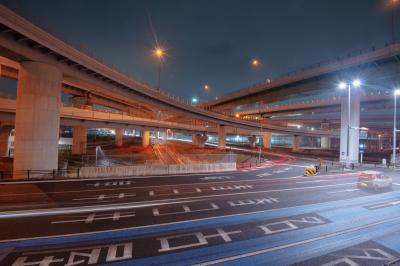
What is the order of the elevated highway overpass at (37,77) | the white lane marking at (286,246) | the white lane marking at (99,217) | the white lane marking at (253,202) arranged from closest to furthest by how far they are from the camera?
the white lane marking at (286,246) → the white lane marking at (99,217) → the white lane marking at (253,202) → the elevated highway overpass at (37,77)

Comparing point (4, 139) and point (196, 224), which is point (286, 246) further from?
point (4, 139)

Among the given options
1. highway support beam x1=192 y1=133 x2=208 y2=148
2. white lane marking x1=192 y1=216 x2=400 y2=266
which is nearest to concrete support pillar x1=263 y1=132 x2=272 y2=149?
highway support beam x1=192 y1=133 x2=208 y2=148

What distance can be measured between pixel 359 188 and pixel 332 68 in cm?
2007

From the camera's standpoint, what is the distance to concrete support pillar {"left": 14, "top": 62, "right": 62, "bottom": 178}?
71.6 ft

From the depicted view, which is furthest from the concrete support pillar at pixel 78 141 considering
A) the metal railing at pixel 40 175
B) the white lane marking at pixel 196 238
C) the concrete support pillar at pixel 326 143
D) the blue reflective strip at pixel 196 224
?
the concrete support pillar at pixel 326 143

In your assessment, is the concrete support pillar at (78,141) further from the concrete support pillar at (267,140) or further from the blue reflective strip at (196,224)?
the concrete support pillar at (267,140)

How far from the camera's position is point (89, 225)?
11.5 metres

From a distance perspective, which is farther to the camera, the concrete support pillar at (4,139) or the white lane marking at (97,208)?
the concrete support pillar at (4,139)

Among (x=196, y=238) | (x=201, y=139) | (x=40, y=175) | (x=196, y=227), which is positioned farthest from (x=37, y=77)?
(x=201, y=139)

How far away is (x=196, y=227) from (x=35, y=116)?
64.8ft

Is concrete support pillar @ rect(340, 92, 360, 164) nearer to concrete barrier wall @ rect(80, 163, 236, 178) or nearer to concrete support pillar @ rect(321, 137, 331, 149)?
concrete barrier wall @ rect(80, 163, 236, 178)

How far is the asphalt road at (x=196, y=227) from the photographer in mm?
8398

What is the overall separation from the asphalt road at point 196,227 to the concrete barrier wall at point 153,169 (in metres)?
7.08

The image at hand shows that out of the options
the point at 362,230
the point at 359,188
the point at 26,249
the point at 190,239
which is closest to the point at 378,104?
the point at 359,188
